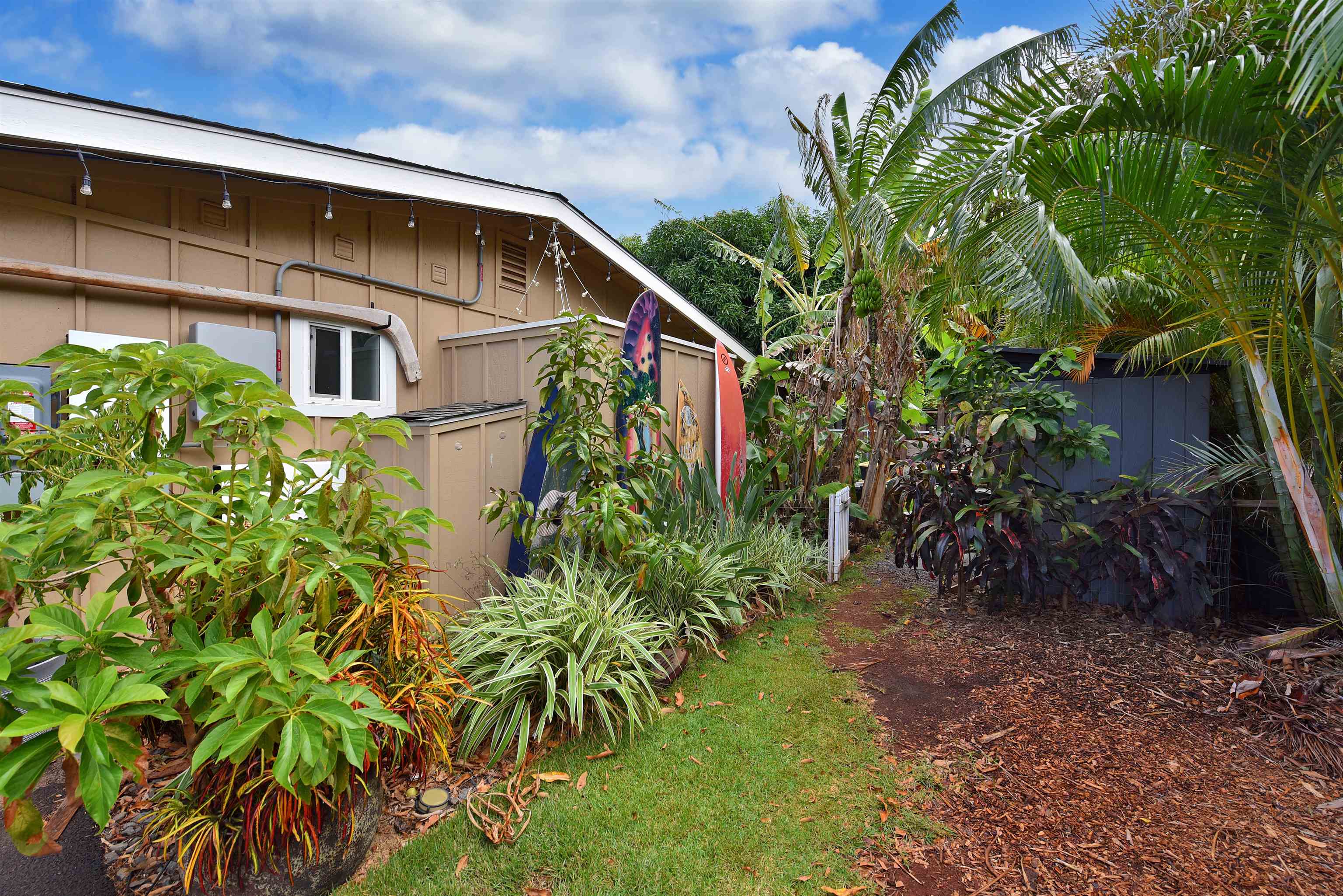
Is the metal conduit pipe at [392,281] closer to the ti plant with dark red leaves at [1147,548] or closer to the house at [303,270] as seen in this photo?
the house at [303,270]

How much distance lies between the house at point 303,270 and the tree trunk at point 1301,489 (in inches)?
164

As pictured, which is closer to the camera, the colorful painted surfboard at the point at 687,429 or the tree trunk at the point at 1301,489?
the tree trunk at the point at 1301,489

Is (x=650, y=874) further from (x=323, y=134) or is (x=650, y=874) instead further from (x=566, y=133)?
(x=566, y=133)

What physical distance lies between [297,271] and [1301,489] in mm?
6330

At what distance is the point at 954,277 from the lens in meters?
4.64

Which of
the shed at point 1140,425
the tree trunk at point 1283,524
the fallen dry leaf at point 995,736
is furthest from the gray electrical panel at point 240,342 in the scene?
the tree trunk at point 1283,524

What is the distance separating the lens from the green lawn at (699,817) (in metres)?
2.11

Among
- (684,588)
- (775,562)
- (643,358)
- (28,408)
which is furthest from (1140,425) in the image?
(28,408)

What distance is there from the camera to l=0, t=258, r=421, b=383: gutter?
3.26 metres

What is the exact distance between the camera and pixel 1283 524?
3549mm

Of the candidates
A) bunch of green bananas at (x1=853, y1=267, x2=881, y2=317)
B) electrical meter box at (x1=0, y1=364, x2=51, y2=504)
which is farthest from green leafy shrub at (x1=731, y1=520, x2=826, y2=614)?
electrical meter box at (x1=0, y1=364, x2=51, y2=504)

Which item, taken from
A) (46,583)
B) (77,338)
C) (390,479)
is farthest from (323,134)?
(46,583)

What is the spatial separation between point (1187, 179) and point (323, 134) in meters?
6.33

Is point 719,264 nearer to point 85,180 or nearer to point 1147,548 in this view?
point 1147,548
